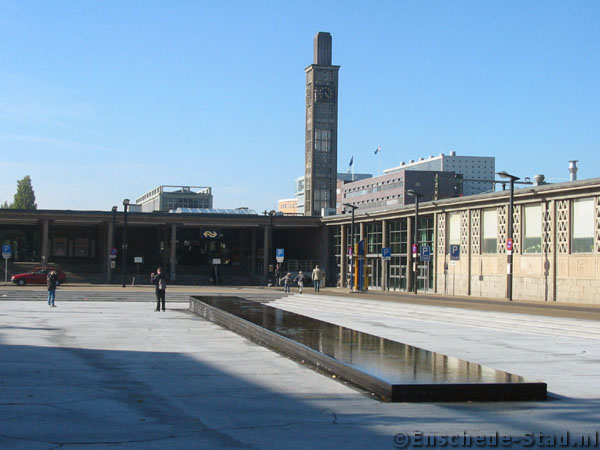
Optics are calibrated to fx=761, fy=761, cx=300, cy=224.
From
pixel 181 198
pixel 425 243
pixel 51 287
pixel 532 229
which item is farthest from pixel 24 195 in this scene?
pixel 532 229

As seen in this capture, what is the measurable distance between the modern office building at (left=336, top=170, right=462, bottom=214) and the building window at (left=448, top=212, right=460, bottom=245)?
2387 inches

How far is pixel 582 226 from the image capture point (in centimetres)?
3684

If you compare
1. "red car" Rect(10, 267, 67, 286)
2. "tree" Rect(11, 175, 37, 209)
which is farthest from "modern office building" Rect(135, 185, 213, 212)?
"red car" Rect(10, 267, 67, 286)

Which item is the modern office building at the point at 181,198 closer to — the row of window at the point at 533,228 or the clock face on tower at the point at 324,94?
A: the clock face on tower at the point at 324,94

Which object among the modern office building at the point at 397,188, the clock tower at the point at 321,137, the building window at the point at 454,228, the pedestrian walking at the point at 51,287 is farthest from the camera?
the modern office building at the point at 397,188

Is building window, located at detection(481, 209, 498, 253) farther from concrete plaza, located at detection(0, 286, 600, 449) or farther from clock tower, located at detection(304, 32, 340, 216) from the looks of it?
clock tower, located at detection(304, 32, 340, 216)

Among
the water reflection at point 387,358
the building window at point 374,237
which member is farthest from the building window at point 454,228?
the water reflection at point 387,358

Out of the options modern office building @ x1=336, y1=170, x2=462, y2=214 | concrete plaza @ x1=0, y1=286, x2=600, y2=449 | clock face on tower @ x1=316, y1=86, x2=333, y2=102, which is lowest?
concrete plaza @ x1=0, y1=286, x2=600, y2=449

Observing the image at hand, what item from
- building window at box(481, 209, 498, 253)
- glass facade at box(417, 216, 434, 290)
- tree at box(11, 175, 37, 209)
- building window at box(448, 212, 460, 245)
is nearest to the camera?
building window at box(481, 209, 498, 253)

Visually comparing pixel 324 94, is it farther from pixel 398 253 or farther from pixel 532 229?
pixel 532 229

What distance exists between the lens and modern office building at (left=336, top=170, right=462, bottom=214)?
4680 inches

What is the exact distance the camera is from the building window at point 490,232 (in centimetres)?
4392

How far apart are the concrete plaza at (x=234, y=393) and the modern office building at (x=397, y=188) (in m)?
91.5

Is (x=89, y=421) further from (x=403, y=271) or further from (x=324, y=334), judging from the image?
(x=403, y=271)
